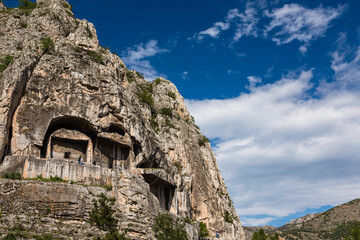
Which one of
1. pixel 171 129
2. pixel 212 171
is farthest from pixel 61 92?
pixel 212 171

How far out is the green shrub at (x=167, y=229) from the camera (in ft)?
125

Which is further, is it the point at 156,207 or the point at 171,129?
the point at 171,129

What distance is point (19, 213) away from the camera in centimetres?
2981

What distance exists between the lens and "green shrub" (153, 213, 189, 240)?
125 ft

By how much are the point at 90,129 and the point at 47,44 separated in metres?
Result: 12.3

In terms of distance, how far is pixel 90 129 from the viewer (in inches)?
1738

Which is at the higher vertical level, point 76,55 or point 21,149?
point 76,55

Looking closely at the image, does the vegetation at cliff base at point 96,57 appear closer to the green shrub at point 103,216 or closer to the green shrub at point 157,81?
the green shrub at point 103,216

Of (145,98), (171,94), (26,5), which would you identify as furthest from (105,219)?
(26,5)

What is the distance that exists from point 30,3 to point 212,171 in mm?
40071

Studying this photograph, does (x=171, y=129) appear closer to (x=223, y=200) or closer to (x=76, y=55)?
(x=223, y=200)

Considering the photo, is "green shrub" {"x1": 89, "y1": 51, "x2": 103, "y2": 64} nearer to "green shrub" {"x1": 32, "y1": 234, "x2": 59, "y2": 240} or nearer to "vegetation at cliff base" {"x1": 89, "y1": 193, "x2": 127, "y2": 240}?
"vegetation at cliff base" {"x1": 89, "y1": 193, "x2": 127, "y2": 240}

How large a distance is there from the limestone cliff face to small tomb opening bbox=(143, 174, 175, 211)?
0.14 m

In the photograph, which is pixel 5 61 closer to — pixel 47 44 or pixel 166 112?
pixel 47 44
